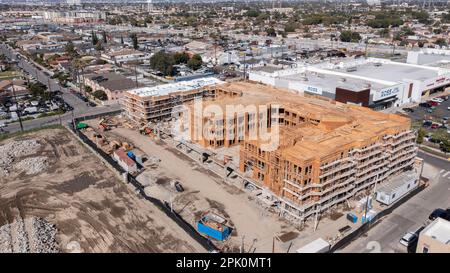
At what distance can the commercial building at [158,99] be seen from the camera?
5541 cm

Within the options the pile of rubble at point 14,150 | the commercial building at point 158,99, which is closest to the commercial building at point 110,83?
the commercial building at point 158,99

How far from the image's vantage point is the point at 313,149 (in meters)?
32.6

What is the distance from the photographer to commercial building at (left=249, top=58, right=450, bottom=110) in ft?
196

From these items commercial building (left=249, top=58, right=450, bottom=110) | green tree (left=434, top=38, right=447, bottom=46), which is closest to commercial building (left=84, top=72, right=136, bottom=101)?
commercial building (left=249, top=58, right=450, bottom=110)

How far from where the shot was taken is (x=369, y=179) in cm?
3597

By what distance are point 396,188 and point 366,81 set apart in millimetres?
37582

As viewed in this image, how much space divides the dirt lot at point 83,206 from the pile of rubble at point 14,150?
0.22 meters

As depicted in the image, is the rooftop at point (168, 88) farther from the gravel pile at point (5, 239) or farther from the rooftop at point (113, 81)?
the gravel pile at point (5, 239)

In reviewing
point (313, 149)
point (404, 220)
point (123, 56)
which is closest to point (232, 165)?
point (313, 149)

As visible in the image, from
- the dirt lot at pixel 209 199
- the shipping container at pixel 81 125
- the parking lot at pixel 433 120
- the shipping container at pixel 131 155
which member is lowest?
the dirt lot at pixel 209 199

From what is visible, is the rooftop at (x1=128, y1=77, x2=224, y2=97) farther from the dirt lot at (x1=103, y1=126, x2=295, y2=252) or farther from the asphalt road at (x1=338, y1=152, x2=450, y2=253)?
the asphalt road at (x1=338, y1=152, x2=450, y2=253)

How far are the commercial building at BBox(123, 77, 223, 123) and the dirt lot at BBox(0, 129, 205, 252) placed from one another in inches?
459

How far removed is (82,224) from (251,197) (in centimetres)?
1627
